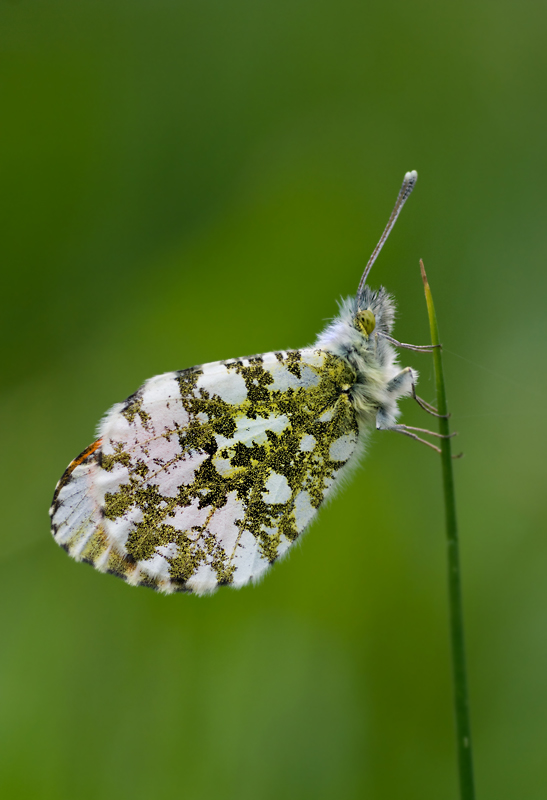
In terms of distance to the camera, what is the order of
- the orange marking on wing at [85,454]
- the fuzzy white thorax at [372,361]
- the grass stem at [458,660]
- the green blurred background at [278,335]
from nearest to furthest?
the grass stem at [458,660]
the orange marking on wing at [85,454]
the fuzzy white thorax at [372,361]
the green blurred background at [278,335]

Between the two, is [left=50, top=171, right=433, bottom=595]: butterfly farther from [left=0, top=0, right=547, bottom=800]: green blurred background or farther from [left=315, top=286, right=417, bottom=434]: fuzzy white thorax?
[left=0, top=0, right=547, bottom=800]: green blurred background

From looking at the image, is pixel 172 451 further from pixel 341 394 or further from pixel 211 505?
pixel 341 394

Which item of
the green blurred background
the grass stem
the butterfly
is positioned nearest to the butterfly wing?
the butterfly

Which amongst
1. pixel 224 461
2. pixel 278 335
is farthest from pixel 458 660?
pixel 278 335

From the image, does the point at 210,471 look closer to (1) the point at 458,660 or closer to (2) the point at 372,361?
(2) the point at 372,361

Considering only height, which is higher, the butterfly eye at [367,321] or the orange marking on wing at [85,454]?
the butterfly eye at [367,321]

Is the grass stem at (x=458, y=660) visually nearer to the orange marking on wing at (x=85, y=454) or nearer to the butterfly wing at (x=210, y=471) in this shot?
the butterfly wing at (x=210, y=471)

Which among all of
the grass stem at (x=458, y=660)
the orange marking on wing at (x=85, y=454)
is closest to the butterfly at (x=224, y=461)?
the orange marking on wing at (x=85, y=454)
